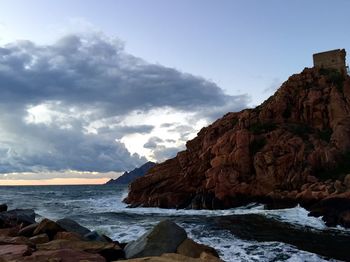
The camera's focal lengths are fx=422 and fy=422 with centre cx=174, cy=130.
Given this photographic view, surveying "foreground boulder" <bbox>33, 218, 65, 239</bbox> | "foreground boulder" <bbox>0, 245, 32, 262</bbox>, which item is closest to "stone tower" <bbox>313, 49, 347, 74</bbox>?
"foreground boulder" <bbox>33, 218, 65, 239</bbox>

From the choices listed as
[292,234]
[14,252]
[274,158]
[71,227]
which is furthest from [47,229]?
[274,158]

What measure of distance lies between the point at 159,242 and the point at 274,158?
138 ft

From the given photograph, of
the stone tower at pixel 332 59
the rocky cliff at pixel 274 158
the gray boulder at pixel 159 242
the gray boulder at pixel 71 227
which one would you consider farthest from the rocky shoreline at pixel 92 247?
the stone tower at pixel 332 59

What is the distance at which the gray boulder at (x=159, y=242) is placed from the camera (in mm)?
17953

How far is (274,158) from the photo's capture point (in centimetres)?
5803

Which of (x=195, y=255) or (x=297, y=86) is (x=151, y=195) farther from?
A: (x=195, y=255)

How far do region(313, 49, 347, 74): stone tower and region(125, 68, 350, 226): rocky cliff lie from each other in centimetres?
345

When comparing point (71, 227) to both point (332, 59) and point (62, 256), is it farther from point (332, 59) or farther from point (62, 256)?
point (332, 59)

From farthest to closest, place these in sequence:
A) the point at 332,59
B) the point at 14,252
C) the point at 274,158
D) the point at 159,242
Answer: the point at 332,59, the point at 274,158, the point at 159,242, the point at 14,252

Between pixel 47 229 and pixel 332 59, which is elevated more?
pixel 332 59

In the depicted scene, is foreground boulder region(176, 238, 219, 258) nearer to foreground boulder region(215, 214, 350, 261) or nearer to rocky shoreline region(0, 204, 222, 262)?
rocky shoreline region(0, 204, 222, 262)

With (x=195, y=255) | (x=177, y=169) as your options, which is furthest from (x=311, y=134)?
(x=195, y=255)

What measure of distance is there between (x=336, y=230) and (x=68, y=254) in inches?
1088

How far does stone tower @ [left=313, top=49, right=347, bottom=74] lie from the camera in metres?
77.2
